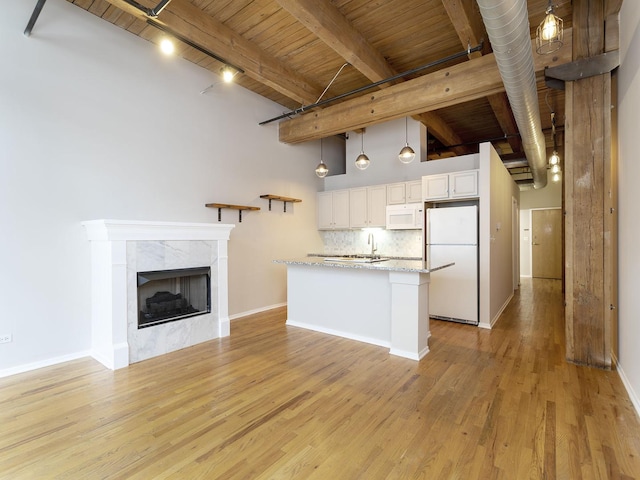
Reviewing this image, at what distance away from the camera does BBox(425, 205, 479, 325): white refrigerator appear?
4.57m

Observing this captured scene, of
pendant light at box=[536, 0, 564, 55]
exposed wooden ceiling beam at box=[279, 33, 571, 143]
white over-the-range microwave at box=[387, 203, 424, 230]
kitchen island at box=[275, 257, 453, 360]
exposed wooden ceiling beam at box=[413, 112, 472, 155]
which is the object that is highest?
exposed wooden ceiling beam at box=[413, 112, 472, 155]

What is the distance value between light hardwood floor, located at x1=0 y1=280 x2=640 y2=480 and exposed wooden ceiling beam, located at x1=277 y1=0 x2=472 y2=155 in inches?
132

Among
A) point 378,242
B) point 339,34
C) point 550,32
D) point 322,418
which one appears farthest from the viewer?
point 378,242

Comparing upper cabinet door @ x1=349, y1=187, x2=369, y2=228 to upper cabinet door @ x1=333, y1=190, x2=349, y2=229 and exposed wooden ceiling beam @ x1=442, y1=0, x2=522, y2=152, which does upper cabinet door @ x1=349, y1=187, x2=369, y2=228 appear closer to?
upper cabinet door @ x1=333, y1=190, x2=349, y2=229

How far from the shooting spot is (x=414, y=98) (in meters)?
4.23

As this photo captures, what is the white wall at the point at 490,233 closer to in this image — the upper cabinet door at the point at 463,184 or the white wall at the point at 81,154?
the upper cabinet door at the point at 463,184

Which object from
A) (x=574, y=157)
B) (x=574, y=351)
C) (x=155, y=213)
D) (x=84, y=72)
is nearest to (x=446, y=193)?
(x=574, y=157)

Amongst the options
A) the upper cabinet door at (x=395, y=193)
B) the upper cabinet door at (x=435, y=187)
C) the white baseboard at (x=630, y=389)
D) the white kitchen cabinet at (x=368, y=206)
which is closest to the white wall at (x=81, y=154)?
the white kitchen cabinet at (x=368, y=206)

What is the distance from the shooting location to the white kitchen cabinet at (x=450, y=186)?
15.2ft

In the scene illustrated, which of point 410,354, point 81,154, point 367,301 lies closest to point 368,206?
point 367,301

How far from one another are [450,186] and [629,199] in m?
2.34

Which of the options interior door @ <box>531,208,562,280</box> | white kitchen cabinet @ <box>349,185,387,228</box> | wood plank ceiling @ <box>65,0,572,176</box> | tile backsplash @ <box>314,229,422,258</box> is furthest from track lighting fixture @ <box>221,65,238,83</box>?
interior door @ <box>531,208,562,280</box>

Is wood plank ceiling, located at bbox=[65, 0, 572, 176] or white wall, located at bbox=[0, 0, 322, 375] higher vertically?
wood plank ceiling, located at bbox=[65, 0, 572, 176]

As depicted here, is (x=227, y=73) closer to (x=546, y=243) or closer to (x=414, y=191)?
(x=414, y=191)
